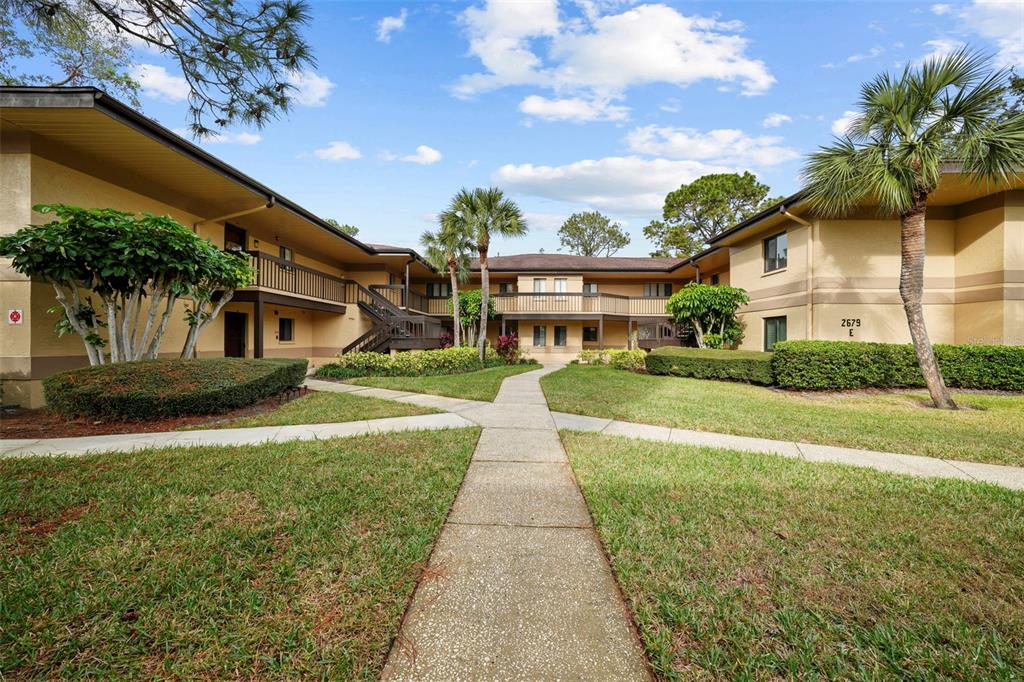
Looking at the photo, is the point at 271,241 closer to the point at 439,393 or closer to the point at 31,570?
the point at 439,393

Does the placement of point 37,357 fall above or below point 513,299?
below

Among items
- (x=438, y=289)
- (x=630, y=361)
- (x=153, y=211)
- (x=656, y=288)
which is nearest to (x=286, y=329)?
(x=153, y=211)

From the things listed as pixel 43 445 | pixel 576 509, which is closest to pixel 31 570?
pixel 576 509

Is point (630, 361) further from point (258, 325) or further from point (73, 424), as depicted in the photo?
point (73, 424)

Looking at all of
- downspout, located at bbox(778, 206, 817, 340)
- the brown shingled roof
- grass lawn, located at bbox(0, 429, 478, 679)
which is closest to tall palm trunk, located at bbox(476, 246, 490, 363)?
the brown shingled roof

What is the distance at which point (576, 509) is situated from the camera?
3.52 m

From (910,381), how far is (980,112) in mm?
6726

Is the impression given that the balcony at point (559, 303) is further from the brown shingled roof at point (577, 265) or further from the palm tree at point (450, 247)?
the palm tree at point (450, 247)

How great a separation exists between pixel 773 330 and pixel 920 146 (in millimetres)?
7436

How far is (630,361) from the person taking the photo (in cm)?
1773

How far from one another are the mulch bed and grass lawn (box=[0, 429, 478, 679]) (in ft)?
5.49

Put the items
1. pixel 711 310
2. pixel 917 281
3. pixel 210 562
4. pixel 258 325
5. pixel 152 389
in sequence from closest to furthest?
pixel 210 562, pixel 152 389, pixel 917 281, pixel 258 325, pixel 711 310

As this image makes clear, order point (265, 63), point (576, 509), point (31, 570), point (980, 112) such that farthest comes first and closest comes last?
point (980, 112) → point (265, 63) → point (576, 509) → point (31, 570)

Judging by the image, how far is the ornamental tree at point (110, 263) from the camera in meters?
6.57
